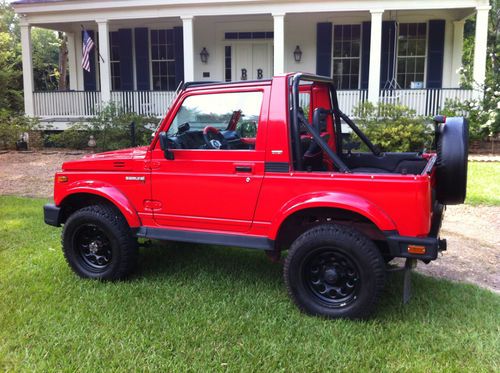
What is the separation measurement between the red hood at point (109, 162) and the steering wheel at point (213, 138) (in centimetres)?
61

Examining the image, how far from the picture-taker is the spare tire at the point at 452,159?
3.78 metres

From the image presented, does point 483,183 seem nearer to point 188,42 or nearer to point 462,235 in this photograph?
point 462,235

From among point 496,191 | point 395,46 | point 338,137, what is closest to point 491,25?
point 395,46

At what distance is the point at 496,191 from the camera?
27.9 ft

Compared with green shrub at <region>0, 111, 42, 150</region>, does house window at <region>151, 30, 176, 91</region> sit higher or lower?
higher

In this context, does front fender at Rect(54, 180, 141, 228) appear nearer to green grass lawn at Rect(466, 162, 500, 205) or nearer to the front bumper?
the front bumper

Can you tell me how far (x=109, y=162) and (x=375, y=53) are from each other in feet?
32.3

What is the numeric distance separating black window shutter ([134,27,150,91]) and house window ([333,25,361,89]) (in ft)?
19.5

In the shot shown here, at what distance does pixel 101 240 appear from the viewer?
15.4 feet

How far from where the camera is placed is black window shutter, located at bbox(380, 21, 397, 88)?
14.4 meters

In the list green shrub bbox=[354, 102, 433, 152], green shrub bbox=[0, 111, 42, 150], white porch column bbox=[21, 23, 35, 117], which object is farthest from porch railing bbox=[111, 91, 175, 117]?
green shrub bbox=[354, 102, 433, 152]

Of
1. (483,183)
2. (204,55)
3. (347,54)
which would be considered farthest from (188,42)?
(483,183)

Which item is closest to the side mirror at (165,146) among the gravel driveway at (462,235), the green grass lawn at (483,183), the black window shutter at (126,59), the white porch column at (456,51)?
the gravel driveway at (462,235)

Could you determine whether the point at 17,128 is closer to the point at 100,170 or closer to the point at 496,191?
the point at 100,170
